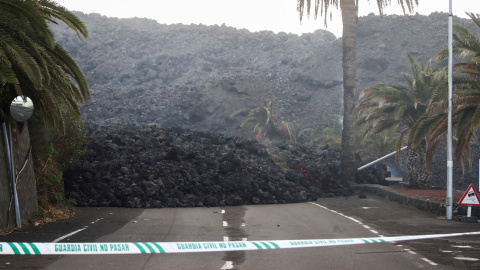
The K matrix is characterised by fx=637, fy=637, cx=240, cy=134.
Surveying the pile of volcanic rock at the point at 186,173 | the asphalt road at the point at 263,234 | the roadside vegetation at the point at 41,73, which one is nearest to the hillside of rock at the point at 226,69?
the pile of volcanic rock at the point at 186,173

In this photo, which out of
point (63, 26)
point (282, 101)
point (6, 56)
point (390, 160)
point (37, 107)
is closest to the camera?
point (6, 56)

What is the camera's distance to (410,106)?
1324 inches

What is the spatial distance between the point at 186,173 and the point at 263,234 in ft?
48.8

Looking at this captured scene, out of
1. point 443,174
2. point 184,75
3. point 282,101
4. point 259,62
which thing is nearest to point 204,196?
point 443,174

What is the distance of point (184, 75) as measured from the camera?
95062mm

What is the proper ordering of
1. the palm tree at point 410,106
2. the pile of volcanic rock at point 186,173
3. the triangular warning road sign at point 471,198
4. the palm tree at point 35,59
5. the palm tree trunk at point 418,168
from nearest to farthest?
the palm tree at point 35,59
the triangular warning road sign at point 471,198
the pile of volcanic rock at point 186,173
the palm tree at point 410,106
the palm tree trunk at point 418,168

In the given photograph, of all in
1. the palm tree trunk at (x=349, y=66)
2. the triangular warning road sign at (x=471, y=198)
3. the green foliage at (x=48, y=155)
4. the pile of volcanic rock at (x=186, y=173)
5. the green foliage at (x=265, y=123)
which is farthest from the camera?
the green foliage at (x=265, y=123)

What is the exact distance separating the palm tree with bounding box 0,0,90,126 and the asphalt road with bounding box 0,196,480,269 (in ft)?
11.3

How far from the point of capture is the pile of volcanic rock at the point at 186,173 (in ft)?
89.8

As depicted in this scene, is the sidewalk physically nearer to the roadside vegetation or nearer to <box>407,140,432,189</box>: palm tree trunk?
<box>407,140,432,189</box>: palm tree trunk

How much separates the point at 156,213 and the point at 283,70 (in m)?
77.5

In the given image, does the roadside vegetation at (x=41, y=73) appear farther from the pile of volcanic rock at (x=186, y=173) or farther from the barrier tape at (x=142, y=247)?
the pile of volcanic rock at (x=186, y=173)

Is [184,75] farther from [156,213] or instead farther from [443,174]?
[156,213]

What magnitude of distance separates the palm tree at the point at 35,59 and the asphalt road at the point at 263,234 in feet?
11.3
